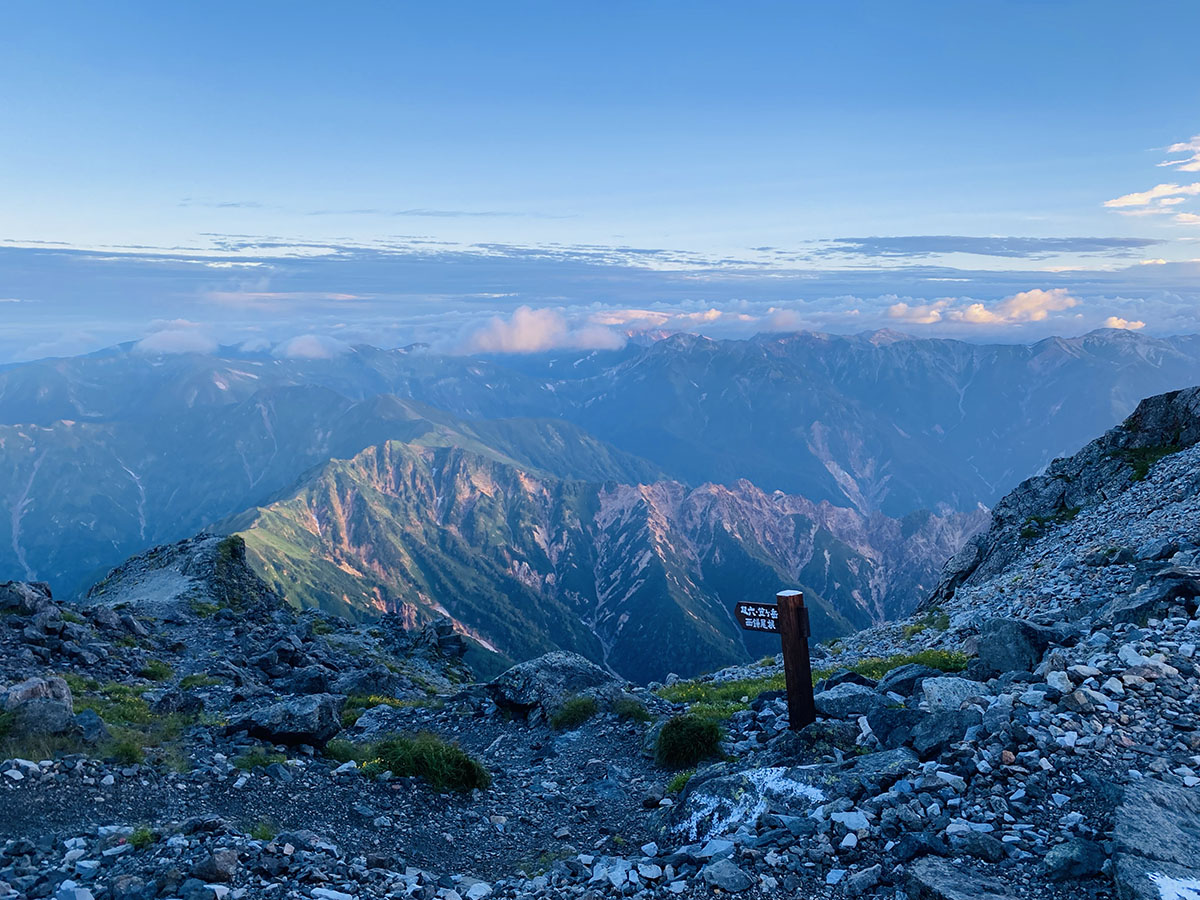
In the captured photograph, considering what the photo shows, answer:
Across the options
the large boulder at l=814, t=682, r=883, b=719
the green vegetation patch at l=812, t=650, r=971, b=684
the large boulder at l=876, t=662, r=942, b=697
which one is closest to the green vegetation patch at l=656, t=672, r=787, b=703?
the green vegetation patch at l=812, t=650, r=971, b=684

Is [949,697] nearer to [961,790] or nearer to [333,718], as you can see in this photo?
[961,790]

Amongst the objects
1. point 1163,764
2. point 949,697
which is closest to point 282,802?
point 949,697

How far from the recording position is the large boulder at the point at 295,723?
1855cm

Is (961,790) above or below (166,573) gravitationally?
above

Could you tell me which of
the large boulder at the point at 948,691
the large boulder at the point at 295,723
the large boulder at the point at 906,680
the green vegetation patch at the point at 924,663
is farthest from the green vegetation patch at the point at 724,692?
the large boulder at the point at 295,723

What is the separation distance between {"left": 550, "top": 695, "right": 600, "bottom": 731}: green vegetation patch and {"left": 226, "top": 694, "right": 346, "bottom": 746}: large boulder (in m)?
6.92

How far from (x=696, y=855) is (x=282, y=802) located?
891 centimetres

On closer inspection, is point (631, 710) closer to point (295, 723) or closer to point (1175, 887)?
point (295, 723)

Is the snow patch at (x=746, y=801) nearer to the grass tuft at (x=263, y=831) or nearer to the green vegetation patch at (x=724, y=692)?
the grass tuft at (x=263, y=831)

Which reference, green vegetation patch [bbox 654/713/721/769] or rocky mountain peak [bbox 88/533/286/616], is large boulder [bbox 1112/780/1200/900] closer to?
green vegetation patch [bbox 654/713/721/769]

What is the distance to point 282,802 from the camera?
15219mm

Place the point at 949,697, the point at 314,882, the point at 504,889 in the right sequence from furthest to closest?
the point at 949,697 < the point at 504,889 < the point at 314,882

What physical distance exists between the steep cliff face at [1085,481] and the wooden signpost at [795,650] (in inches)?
1186

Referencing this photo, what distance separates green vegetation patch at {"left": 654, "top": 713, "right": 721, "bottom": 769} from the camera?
59.5 feet
